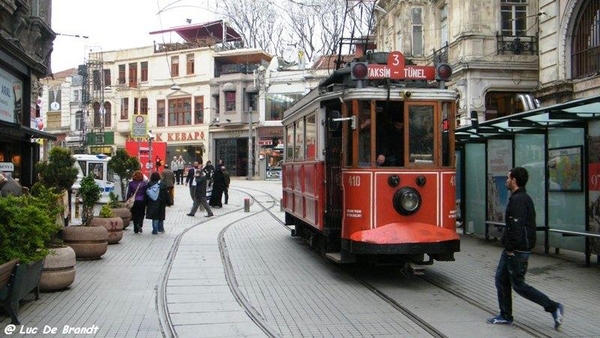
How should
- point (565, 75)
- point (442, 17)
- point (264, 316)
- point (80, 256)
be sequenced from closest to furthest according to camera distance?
point (264, 316) < point (80, 256) < point (565, 75) < point (442, 17)

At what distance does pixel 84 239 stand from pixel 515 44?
18422mm

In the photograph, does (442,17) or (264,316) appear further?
(442,17)

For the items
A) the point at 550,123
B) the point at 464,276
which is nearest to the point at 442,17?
the point at 550,123

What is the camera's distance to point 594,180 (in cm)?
1070

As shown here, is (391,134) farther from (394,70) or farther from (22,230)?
(22,230)

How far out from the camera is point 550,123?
11812mm

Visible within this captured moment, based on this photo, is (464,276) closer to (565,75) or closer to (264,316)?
(264,316)

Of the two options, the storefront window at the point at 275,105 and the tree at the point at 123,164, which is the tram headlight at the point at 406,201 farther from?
the storefront window at the point at 275,105

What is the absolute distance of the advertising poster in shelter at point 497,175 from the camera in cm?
1370

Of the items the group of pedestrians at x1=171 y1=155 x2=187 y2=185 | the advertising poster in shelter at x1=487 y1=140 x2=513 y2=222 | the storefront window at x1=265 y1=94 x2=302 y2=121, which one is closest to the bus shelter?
the advertising poster in shelter at x1=487 y1=140 x2=513 y2=222

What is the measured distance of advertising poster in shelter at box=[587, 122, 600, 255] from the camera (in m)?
10.6

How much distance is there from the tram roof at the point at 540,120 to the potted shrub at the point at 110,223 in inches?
316

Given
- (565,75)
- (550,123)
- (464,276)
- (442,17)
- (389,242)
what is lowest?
Answer: (464,276)

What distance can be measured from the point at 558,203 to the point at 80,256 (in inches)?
359
